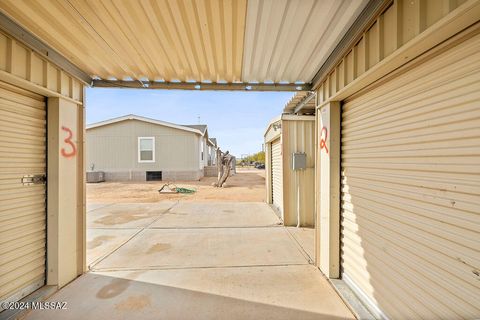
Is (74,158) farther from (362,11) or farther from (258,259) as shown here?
(362,11)

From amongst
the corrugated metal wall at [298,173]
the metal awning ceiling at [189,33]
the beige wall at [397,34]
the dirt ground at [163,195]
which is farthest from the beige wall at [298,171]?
the dirt ground at [163,195]

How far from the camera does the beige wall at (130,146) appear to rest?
16594mm

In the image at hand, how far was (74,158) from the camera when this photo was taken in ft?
9.81

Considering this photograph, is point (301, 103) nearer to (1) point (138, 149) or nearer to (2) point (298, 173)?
(2) point (298, 173)

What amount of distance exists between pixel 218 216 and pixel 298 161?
294 centimetres

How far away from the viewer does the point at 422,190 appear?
1.71 meters

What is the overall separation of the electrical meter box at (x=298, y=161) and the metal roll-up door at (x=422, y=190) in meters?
2.81

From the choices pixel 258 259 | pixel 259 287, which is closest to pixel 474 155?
pixel 259 287

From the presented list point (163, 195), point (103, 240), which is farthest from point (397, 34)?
point (163, 195)

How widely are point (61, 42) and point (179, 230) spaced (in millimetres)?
4163

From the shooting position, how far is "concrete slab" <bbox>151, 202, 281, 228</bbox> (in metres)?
5.63

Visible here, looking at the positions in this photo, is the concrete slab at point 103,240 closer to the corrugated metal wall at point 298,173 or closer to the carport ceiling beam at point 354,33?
the corrugated metal wall at point 298,173

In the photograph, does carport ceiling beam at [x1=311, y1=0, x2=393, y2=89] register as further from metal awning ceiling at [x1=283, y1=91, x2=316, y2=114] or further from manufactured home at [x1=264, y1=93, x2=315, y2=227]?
manufactured home at [x1=264, y1=93, x2=315, y2=227]

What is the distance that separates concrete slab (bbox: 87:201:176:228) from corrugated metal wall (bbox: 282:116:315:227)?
393 centimetres
